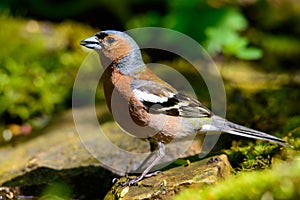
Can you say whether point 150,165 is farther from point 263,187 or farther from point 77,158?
point 263,187

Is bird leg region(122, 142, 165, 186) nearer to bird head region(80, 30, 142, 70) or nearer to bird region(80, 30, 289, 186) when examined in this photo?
bird region(80, 30, 289, 186)

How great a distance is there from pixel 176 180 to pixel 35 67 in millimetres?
3671

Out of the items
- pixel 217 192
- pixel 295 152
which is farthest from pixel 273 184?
pixel 295 152

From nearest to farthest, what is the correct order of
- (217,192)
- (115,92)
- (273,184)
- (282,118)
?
(273,184) → (217,192) → (115,92) → (282,118)

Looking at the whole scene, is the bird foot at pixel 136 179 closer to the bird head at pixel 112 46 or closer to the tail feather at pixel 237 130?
the tail feather at pixel 237 130

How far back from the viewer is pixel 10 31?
781cm

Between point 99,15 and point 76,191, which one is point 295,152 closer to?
point 76,191

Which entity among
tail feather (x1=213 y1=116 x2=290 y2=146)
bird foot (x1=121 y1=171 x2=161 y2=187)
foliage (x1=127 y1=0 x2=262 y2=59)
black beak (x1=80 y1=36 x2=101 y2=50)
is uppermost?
foliage (x1=127 y1=0 x2=262 y2=59)

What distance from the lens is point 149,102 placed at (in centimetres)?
433

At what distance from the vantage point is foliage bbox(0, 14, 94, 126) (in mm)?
6492

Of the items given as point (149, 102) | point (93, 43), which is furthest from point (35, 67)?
point (149, 102)

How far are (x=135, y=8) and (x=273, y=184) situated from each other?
6643 millimetres

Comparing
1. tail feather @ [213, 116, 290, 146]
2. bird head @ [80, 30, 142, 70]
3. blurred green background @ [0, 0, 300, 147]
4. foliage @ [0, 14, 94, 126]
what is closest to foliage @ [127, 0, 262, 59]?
blurred green background @ [0, 0, 300, 147]

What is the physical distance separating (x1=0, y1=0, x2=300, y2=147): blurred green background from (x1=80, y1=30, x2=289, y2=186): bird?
82cm
